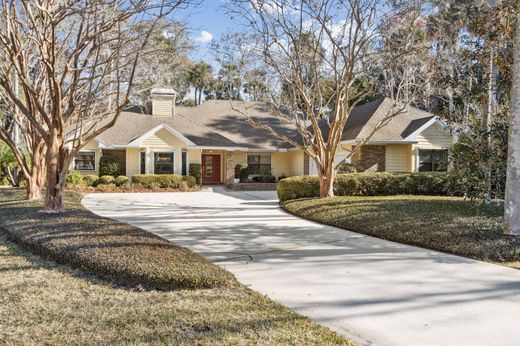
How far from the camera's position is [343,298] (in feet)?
16.3

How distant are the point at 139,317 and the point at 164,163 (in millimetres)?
20860

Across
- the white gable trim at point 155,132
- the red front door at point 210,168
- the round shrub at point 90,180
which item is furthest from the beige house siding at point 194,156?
the round shrub at point 90,180

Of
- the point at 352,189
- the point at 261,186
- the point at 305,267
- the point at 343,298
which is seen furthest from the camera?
the point at 261,186

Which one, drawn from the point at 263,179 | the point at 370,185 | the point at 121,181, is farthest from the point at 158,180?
the point at 370,185

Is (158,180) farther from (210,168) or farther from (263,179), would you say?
(263,179)

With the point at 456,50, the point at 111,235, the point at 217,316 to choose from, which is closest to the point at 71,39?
the point at 111,235

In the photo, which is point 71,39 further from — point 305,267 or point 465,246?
point 465,246

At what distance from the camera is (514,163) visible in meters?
7.73

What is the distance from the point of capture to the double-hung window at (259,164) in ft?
89.2

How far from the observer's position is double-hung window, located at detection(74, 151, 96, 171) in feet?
79.7

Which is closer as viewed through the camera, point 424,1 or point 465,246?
point 465,246

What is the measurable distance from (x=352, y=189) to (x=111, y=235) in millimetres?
10649

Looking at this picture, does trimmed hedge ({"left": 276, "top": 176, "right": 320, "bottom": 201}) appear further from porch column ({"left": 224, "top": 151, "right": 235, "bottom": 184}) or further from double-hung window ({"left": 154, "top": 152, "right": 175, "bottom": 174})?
double-hung window ({"left": 154, "top": 152, "right": 175, "bottom": 174})

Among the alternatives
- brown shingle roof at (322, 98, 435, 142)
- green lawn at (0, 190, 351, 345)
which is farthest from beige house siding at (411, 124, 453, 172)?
green lawn at (0, 190, 351, 345)
